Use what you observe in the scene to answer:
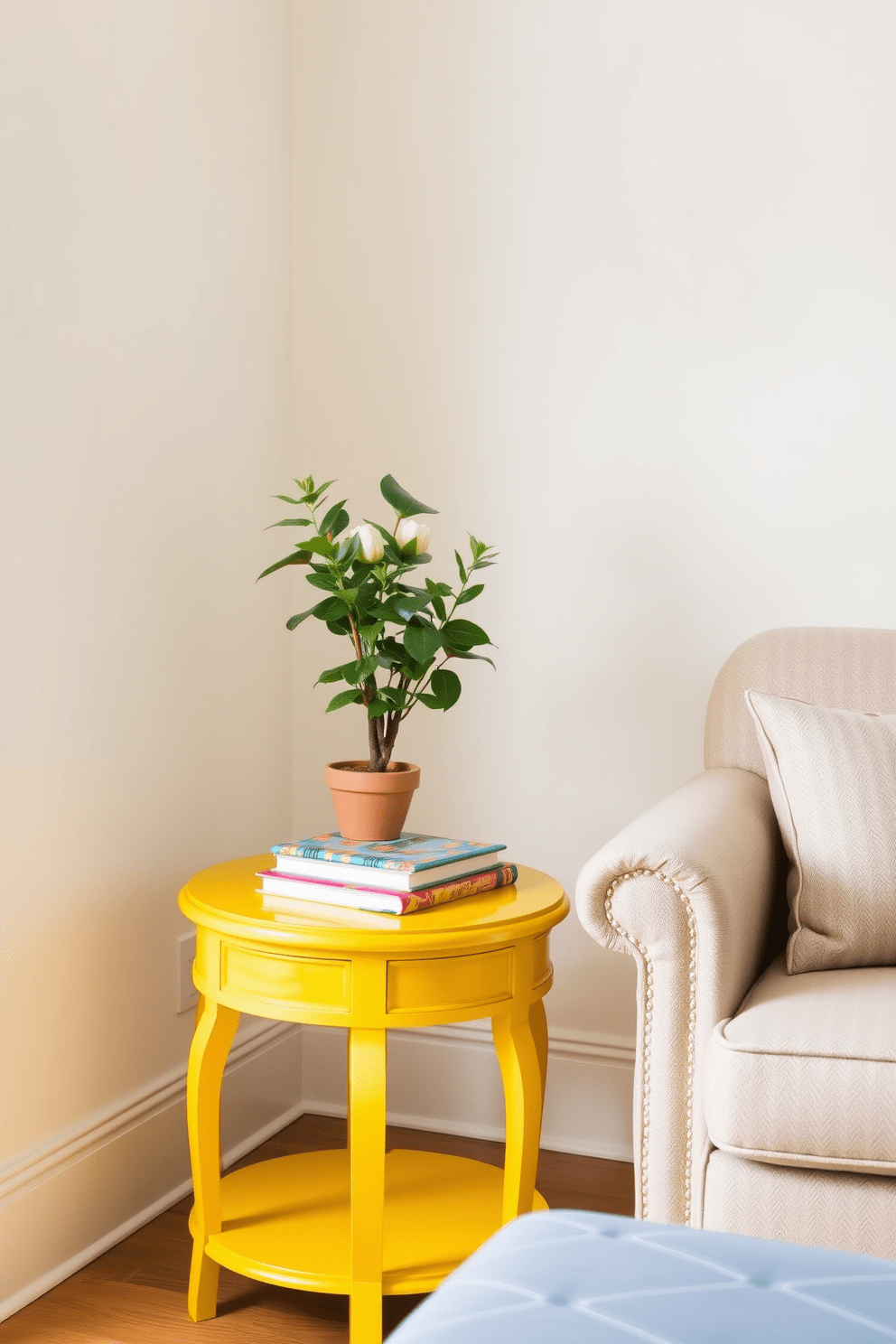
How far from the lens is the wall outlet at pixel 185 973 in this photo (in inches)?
71.6

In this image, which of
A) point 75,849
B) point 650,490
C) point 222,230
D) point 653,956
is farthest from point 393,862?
point 222,230

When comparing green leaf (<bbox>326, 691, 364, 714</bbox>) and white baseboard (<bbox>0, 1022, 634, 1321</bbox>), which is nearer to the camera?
white baseboard (<bbox>0, 1022, 634, 1321</bbox>)

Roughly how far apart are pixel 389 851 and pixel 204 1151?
0.45 meters

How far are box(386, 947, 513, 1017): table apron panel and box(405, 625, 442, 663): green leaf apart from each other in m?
0.38

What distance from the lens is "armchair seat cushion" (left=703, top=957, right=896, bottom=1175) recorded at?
1135 millimetres

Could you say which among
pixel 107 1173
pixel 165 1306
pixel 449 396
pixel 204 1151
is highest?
pixel 449 396

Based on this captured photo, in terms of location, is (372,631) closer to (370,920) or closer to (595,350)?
(370,920)

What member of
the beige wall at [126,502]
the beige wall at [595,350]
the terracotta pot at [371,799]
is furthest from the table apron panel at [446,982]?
the beige wall at [595,350]

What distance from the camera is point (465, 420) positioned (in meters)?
2.09

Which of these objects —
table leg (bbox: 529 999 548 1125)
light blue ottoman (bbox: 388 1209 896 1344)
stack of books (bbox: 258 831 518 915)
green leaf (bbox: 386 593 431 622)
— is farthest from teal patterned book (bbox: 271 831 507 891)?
light blue ottoman (bbox: 388 1209 896 1344)

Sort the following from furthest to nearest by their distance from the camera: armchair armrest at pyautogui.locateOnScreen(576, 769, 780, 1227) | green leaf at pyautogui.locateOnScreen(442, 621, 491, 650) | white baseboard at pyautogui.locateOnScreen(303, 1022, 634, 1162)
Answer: white baseboard at pyautogui.locateOnScreen(303, 1022, 634, 1162), green leaf at pyautogui.locateOnScreen(442, 621, 491, 650), armchair armrest at pyautogui.locateOnScreen(576, 769, 780, 1227)

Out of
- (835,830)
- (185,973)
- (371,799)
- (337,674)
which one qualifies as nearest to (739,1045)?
(835,830)

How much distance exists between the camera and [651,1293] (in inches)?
28.5

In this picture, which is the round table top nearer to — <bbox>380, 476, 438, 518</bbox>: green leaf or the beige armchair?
the beige armchair
